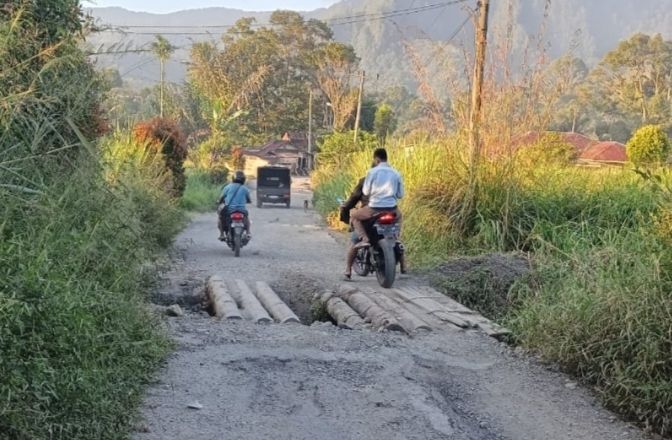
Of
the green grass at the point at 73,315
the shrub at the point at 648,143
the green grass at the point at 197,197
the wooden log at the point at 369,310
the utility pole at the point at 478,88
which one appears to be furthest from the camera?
the shrub at the point at 648,143

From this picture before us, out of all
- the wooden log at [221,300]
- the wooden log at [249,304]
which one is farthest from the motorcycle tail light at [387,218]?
the wooden log at [221,300]

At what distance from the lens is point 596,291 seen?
5.92 m

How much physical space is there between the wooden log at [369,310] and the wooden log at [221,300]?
129 centimetres

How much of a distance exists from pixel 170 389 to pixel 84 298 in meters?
0.91

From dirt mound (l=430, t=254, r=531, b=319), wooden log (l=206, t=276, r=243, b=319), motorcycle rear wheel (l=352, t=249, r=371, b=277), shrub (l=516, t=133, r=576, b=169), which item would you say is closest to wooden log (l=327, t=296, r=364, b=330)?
wooden log (l=206, t=276, r=243, b=319)

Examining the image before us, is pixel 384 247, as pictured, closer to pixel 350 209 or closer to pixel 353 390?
pixel 350 209

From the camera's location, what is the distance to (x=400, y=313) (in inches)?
313

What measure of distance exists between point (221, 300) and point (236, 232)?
17.4 ft

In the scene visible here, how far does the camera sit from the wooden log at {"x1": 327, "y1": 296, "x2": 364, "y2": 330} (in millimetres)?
7687

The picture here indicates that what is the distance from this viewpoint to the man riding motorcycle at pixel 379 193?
9.77 meters

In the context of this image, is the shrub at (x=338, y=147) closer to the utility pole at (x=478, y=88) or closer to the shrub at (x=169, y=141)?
the shrub at (x=169, y=141)

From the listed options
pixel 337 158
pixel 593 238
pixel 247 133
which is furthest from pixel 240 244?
pixel 247 133

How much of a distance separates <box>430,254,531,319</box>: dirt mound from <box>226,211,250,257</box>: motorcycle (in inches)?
179

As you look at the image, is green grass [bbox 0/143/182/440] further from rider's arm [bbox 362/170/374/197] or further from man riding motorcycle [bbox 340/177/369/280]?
man riding motorcycle [bbox 340/177/369/280]
